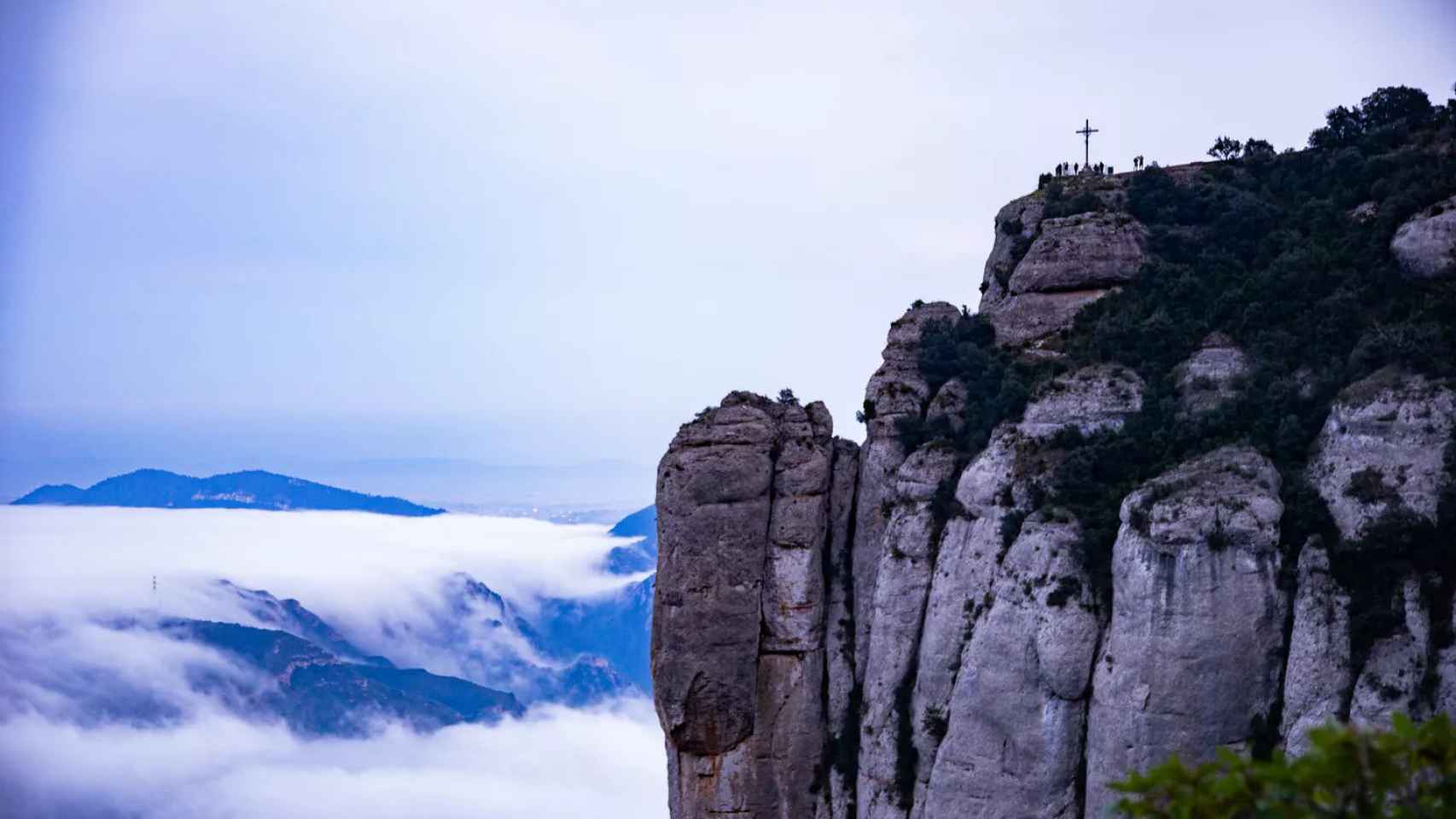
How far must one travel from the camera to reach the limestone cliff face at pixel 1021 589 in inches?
2050

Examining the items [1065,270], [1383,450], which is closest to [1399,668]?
[1383,450]

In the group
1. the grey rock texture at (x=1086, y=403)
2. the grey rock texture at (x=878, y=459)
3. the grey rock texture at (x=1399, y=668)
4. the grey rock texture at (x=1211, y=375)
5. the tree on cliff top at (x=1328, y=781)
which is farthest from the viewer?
the grey rock texture at (x=878, y=459)

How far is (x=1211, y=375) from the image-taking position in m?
61.4

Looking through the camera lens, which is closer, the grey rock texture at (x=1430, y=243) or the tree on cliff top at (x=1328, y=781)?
the tree on cliff top at (x=1328, y=781)

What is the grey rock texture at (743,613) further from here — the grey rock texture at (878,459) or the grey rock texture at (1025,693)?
the grey rock texture at (1025,693)

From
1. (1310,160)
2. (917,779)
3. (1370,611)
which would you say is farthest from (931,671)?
(1310,160)

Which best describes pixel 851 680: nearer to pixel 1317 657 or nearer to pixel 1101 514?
pixel 1101 514

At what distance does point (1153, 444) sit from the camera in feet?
195

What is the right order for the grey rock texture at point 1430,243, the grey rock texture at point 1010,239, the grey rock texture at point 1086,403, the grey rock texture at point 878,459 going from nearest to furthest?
the grey rock texture at point 1430,243 → the grey rock texture at point 1086,403 → the grey rock texture at point 878,459 → the grey rock texture at point 1010,239

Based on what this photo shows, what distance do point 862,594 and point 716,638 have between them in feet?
20.4

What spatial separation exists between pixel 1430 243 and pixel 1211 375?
8602mm

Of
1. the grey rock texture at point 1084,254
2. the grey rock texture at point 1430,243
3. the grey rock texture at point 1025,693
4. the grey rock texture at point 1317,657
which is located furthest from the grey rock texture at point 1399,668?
the grey rock texture at point 1084,254

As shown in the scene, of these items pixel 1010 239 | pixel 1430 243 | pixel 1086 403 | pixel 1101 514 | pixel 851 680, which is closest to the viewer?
pixel 1101 514

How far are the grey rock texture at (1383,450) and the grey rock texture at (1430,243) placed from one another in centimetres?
608
